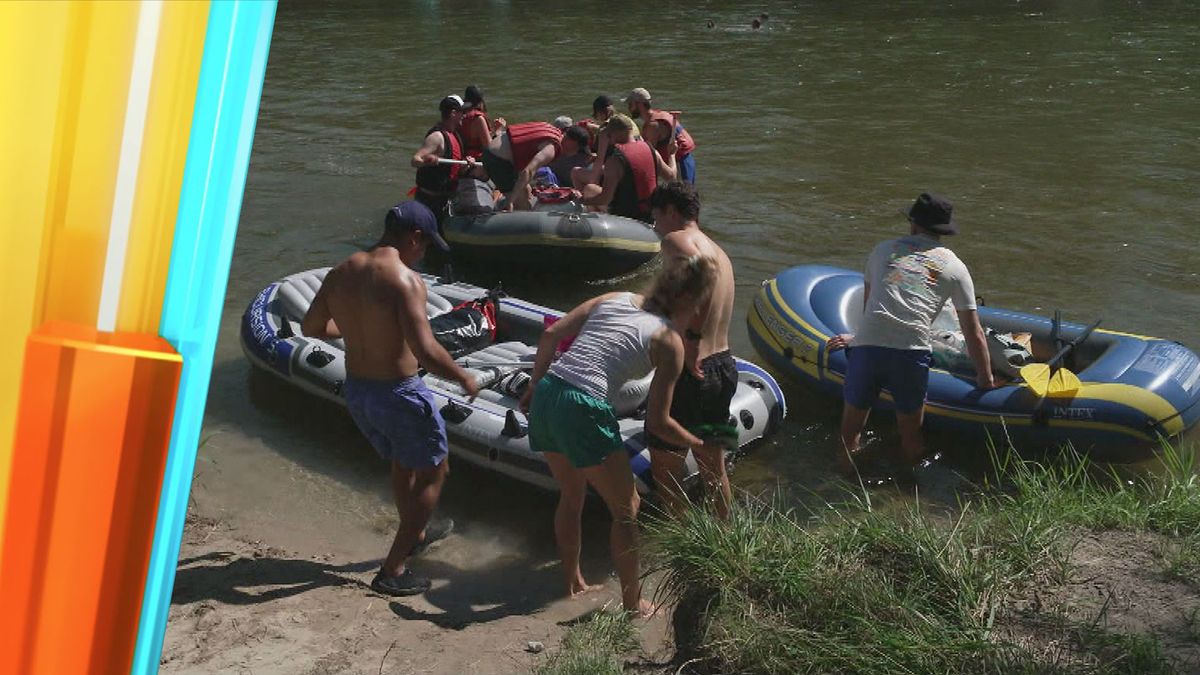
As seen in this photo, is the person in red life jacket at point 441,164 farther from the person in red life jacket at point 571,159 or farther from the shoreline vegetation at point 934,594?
the shoreline vegetation at point 934,594

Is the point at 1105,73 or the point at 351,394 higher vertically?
the point at 1105,73

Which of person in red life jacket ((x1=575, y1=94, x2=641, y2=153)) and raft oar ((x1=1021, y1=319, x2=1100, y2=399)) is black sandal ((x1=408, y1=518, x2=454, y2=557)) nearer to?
raft oar ((x1=1021, y1=319, x2=1100, y2=399))

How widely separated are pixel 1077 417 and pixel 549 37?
16.6 m

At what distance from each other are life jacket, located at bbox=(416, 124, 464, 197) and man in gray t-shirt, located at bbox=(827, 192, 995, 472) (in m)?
4.19

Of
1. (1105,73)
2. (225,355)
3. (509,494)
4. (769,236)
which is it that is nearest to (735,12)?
(1105,73)

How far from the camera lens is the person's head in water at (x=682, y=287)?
13.2 feet

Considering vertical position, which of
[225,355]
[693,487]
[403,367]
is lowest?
[225,355]

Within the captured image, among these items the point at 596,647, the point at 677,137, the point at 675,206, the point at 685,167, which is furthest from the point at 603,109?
the point at 596,647

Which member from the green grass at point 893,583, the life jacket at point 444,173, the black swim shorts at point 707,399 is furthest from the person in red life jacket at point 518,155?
the green grass at point 893,583

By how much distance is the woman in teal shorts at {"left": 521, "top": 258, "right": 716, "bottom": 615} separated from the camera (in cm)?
406

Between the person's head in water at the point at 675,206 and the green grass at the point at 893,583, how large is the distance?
1.15 meters

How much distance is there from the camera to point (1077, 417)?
18.6 ft

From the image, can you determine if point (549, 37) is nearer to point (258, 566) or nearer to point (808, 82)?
point (808, 82)
